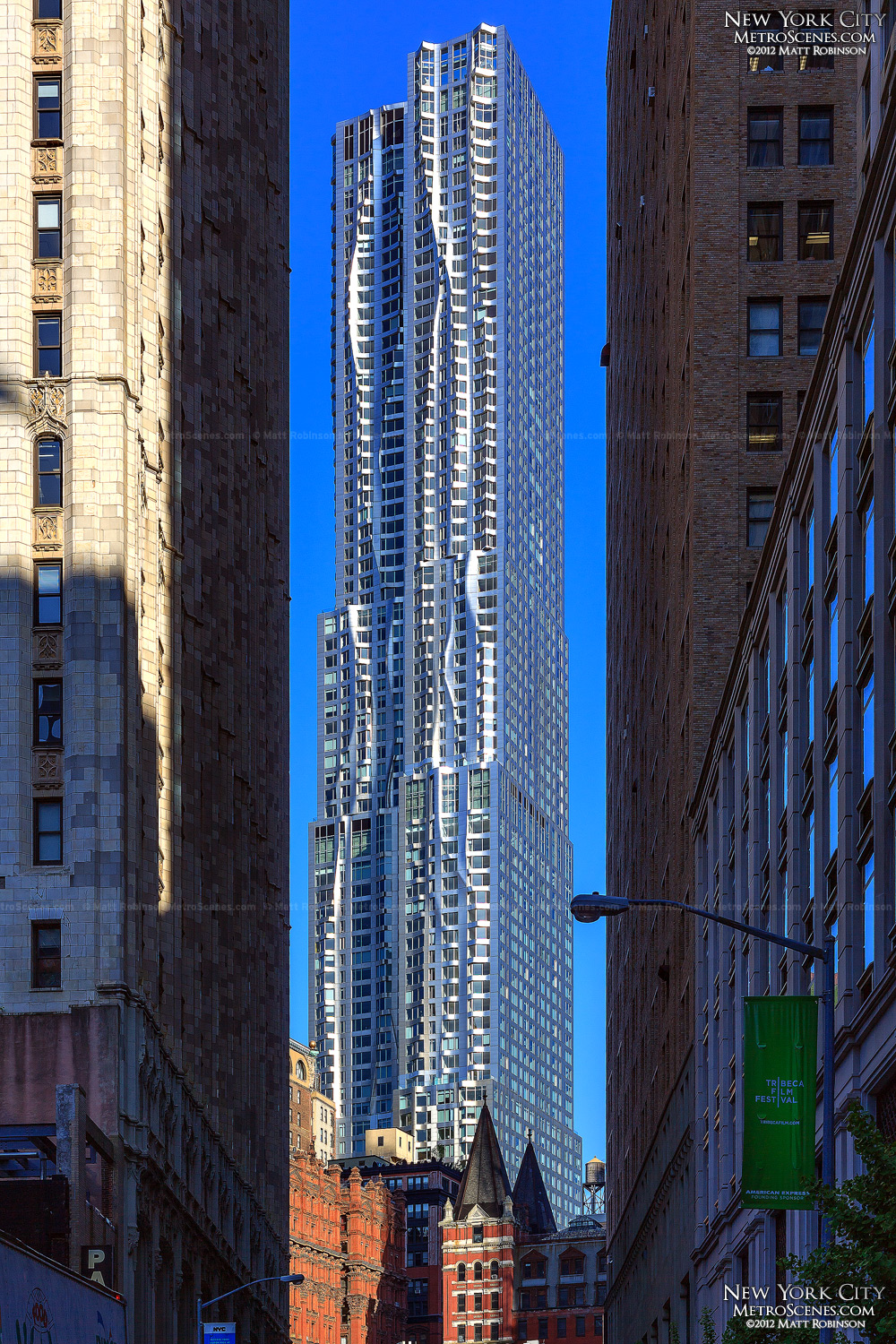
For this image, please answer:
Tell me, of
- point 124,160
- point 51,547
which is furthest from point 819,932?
point 124,160

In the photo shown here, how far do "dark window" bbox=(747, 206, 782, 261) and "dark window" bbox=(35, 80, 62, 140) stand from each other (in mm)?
21973

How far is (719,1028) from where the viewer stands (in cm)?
5600

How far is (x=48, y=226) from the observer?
60875mm

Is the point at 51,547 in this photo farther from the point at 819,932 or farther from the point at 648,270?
the point at 648,270

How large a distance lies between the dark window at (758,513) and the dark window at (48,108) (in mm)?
23774

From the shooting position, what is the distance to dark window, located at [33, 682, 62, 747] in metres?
57.7

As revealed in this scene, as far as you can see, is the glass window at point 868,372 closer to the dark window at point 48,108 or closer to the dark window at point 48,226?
the dark window at point 48,226

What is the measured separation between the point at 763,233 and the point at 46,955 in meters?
32.2

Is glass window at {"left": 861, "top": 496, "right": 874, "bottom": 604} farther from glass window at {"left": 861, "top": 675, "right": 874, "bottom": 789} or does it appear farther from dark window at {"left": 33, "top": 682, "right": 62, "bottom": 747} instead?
dark window at {"left": 33, "top": 682, "right": 62, "bottom": 747}

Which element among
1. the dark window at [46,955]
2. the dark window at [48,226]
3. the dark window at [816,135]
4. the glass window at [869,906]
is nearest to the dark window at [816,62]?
the dark window at [816,135]

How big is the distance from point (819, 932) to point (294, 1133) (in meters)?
135

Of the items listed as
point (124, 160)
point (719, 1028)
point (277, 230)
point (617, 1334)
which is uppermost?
point (277, 230)

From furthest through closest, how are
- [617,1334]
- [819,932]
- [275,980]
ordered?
[617,1334] → [275,980] → [819,932]

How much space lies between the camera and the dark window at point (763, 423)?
65.4 metres
